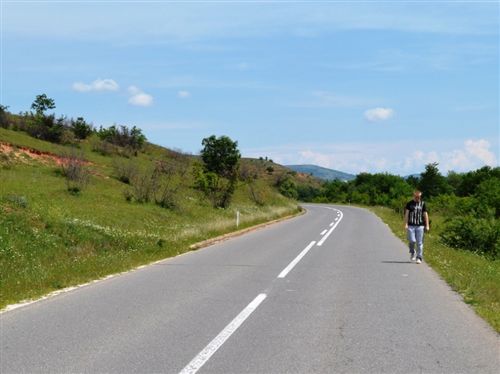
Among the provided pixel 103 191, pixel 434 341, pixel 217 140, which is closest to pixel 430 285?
pixel 434 341

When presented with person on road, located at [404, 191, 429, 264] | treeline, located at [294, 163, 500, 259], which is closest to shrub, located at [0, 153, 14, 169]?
treeline, located at [294, 163, 500, 259]

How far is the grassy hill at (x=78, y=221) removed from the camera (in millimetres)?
12031

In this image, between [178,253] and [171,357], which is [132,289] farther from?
[178,253]

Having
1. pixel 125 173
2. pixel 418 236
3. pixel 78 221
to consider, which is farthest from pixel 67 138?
pixel 418 236

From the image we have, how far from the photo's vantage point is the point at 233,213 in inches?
1490

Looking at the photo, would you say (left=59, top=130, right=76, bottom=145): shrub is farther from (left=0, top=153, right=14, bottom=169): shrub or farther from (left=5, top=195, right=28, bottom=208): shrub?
(left=5, top=195, right=28, bottom=208): shrub

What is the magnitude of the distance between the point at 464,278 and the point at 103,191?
78.5 feet

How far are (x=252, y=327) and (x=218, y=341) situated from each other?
2.84 ft

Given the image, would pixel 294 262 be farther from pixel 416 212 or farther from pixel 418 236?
pixel 416 212

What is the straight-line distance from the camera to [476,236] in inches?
943

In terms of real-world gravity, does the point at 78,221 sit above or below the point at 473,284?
above

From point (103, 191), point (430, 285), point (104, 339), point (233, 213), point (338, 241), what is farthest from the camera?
point (233, 213)

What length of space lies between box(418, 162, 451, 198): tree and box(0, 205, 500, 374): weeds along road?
294 ft

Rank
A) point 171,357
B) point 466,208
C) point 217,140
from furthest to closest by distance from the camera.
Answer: point 217,140 < point 466,208 < point 171,357
